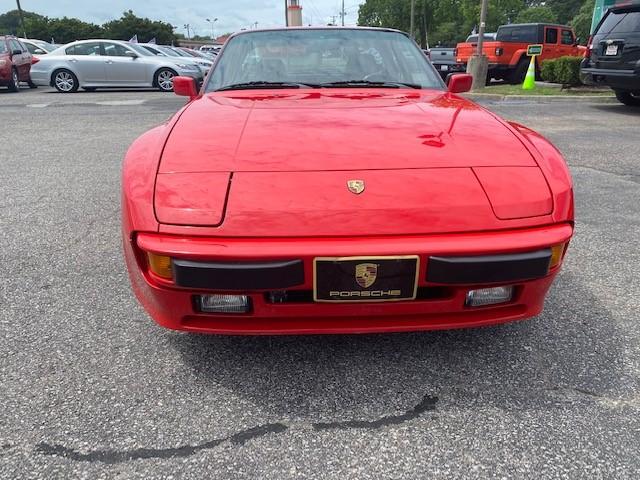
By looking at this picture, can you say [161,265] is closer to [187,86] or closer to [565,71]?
[187,86]

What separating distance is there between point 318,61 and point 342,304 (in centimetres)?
176

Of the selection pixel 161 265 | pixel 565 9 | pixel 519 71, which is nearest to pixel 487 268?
pixel 161 265

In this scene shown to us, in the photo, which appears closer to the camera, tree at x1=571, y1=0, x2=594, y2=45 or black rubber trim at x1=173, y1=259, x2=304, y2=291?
black rubber trim at x1=173, y1=259, x2=304, y2=291

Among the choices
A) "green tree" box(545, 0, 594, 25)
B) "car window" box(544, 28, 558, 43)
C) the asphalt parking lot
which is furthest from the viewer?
"green tree" box(545, 0, 594, 25)

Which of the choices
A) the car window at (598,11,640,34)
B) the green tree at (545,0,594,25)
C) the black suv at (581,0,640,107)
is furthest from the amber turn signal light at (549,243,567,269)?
the green tree at (545,0,594,25)

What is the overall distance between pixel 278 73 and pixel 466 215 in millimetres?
1629

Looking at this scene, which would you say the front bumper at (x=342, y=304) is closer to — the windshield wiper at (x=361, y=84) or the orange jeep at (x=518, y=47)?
the windshield wiper at (x=361, y=84)

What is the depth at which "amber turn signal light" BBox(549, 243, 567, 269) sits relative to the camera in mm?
1727

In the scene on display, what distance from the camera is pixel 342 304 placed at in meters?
1.66

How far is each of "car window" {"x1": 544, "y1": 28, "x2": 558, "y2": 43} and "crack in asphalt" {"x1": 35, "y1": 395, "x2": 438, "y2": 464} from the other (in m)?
16.3

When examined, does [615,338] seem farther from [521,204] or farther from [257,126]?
[257,126]

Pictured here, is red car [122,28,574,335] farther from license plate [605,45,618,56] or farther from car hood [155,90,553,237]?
license plate [605,45,618,56]

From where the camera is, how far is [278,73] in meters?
2.86

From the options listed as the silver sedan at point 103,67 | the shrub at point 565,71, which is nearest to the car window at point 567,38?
the shrub at point 565,71
